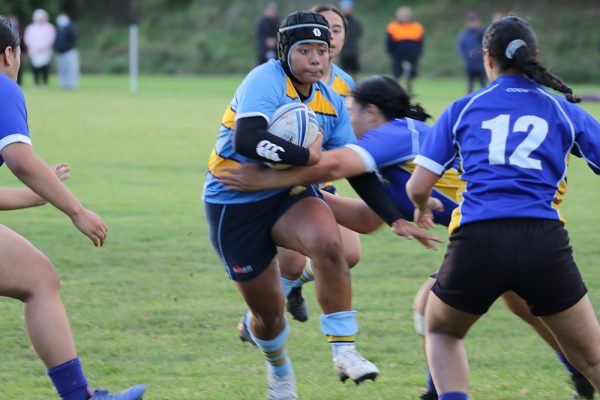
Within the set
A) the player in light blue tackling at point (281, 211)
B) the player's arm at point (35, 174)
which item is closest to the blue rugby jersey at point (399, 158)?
the player in light blue tackling at point (281, 211)

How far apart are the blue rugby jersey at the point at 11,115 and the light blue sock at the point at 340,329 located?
1.64 metres

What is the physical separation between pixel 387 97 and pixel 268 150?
783 mm

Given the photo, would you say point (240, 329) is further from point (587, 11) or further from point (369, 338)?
point (587, 11)

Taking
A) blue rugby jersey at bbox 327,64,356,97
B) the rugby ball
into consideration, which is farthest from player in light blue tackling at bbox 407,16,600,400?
blue rugby jersey at bbox 327,64,356,97

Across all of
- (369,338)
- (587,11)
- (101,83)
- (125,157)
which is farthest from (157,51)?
(369,338)

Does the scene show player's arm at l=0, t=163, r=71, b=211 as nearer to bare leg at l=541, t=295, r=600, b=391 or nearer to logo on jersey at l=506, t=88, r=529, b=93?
logo on jersey at l=506, t=88, r=529, b=93

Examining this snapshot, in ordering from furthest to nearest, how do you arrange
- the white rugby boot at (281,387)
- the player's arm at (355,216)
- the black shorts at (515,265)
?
the player's arm at (355,216)
the white rugby boot at (281,387)
the black shorts at (515,265)

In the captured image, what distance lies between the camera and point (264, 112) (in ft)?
15.6

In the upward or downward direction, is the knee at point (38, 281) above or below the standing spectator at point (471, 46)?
above

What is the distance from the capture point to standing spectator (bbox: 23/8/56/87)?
2834 centimetres

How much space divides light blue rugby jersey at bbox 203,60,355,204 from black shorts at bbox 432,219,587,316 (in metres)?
1.30

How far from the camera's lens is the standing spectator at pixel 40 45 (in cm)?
2834

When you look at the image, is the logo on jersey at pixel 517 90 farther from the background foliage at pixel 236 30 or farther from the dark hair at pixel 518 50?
the background foliage at pixel 236 30

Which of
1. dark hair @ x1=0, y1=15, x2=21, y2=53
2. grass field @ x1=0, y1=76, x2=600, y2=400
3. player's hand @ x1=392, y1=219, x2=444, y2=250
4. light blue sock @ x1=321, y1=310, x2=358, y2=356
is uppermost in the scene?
dark hair @ x1=0, y1=15, x2=21, y2=53
